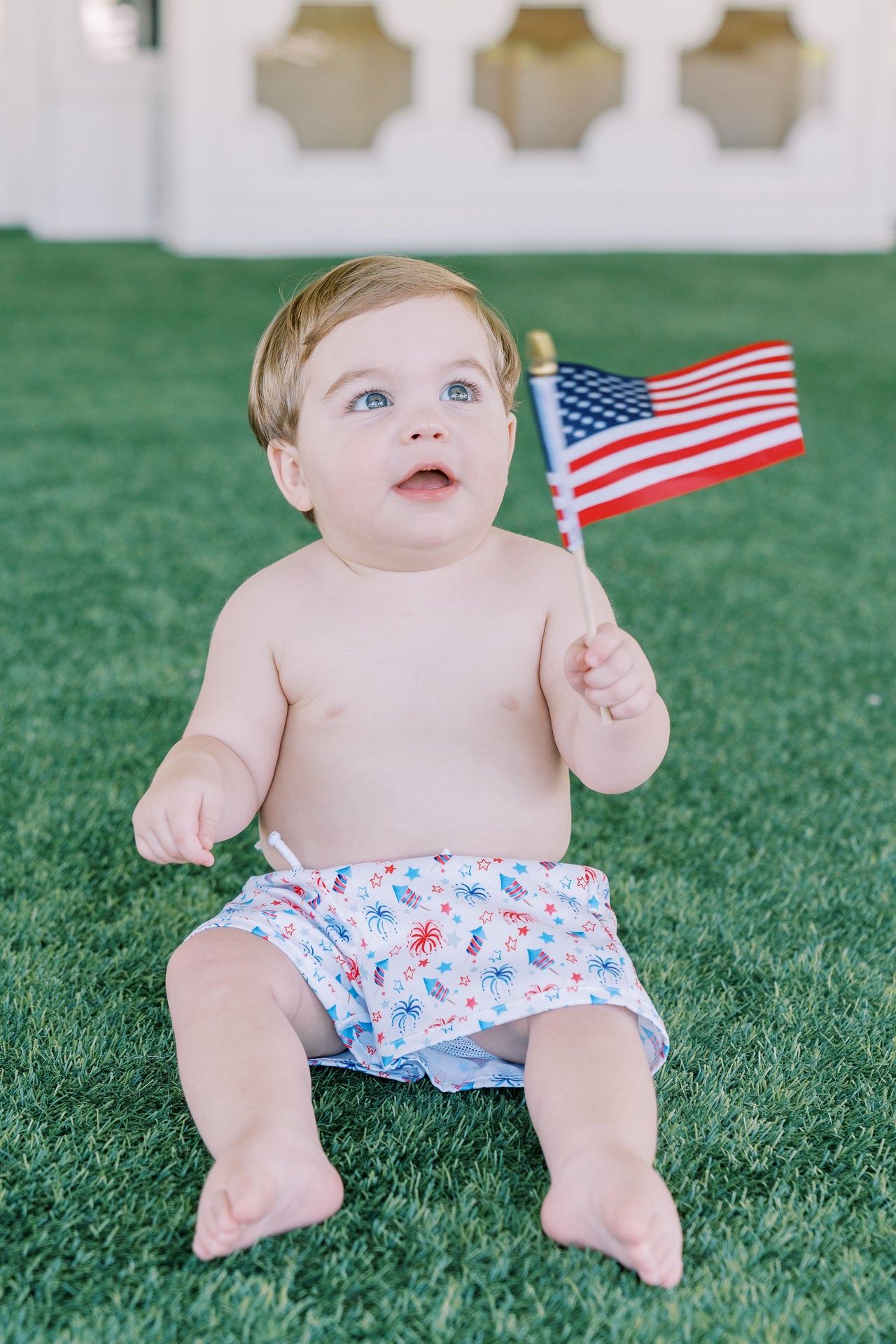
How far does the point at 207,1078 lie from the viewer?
0.94 m

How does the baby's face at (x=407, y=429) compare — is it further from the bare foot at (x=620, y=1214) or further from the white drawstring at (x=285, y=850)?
the bare foot at (x=620, y=1214)

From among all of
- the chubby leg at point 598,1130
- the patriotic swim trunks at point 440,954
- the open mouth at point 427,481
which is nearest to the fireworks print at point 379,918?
the patriotic swim trunks at point 440,954

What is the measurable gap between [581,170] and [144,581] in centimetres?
568

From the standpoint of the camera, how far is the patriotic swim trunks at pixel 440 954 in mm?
1023

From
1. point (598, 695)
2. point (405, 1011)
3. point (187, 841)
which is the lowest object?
point (405, 1011)

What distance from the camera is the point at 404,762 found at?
114 centimetres

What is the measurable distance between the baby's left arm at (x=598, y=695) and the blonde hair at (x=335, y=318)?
18 cm

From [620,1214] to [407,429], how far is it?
555 mm

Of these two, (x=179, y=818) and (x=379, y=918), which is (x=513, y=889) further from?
(x=179, y=818)

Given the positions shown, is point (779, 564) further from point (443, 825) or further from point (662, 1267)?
point (662, 1267)

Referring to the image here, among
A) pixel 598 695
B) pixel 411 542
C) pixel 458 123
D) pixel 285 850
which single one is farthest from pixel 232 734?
pixel 458 123

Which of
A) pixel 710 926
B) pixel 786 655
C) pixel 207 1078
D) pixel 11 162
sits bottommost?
pixel 11 162

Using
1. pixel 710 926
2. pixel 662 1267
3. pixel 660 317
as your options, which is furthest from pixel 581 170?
pixel 662 1267

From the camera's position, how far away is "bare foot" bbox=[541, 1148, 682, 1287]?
0.82 metres
